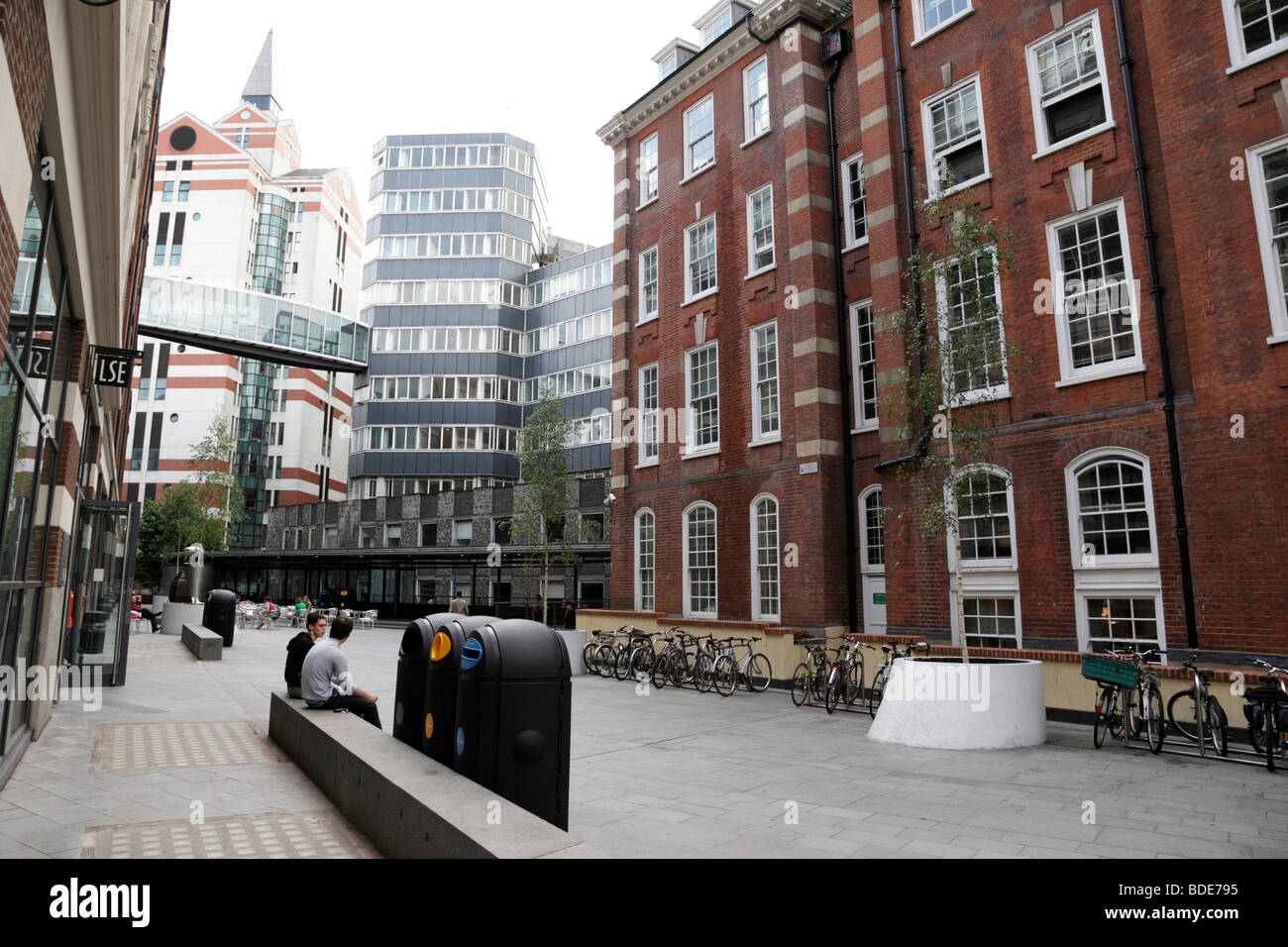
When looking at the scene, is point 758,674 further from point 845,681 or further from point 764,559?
point 764,559

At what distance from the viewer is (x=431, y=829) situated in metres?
3.90

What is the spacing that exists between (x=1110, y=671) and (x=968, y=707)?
173 centimetres

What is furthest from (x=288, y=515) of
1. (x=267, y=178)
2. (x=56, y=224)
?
(x=56, y=224)

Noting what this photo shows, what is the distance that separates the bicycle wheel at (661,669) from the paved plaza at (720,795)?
520 cm

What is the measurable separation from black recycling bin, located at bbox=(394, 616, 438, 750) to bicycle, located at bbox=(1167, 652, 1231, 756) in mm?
8629

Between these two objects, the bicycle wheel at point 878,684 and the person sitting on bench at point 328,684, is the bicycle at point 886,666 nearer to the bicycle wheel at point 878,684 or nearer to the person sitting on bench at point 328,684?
the bicycle wheel at point 878,684

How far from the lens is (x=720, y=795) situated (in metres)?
7.00

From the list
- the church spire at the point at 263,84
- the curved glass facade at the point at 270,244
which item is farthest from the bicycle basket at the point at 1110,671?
the church spire at the point at 263,84

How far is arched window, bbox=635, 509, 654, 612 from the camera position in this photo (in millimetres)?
21141

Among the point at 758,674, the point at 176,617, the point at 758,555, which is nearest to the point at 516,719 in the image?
the point at 758,674

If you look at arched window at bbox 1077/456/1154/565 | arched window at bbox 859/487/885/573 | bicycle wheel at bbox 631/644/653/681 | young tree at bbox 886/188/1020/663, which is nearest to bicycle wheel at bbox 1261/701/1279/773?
young tree at bbox 886/188/1020/663

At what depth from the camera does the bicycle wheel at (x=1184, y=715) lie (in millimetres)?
9406

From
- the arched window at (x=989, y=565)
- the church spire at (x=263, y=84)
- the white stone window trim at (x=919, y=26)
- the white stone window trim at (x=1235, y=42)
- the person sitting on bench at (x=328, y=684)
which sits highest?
the church spire at (x=263, y=84)

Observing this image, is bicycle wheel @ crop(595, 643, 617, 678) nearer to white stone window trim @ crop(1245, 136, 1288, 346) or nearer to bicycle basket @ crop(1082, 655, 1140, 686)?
bicycle basket @ crop(1082, 655, 1140, 686)
